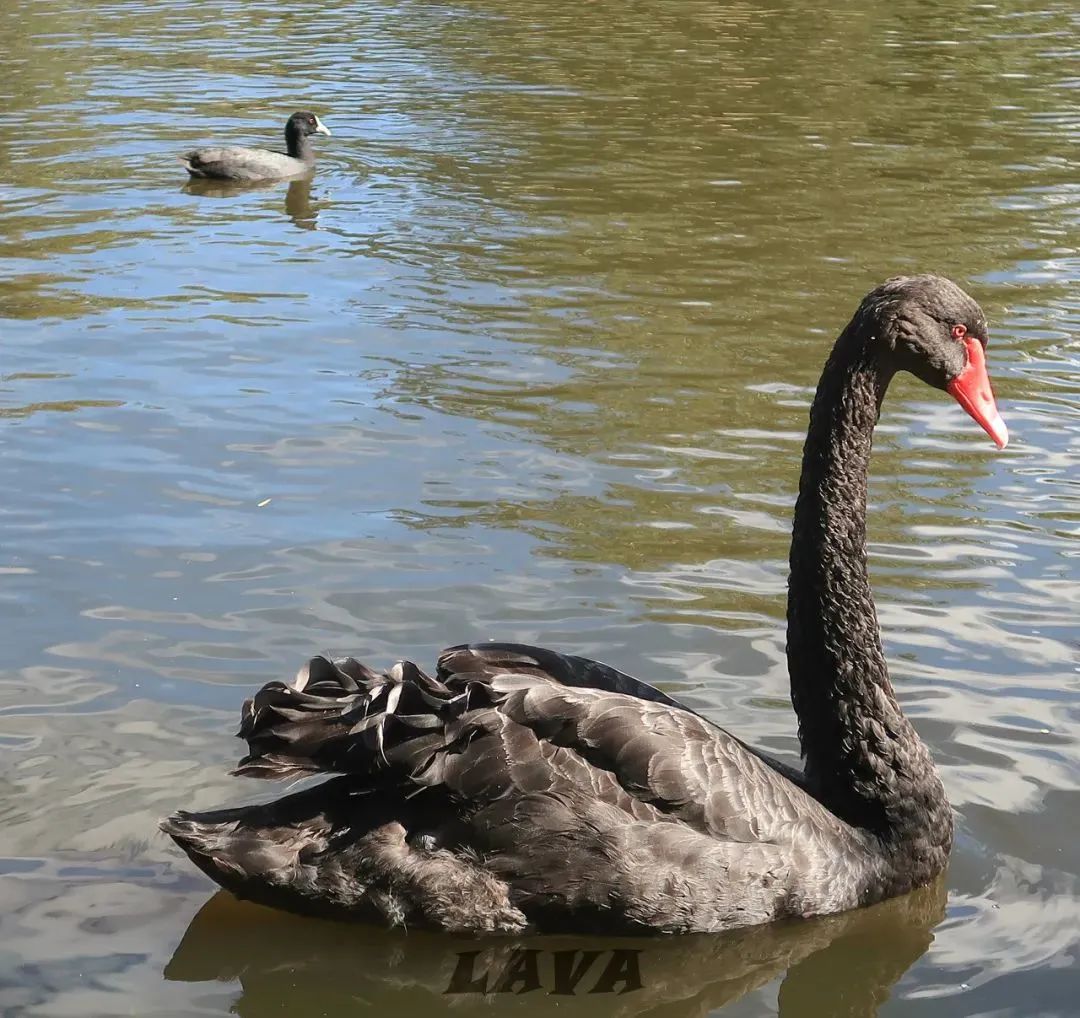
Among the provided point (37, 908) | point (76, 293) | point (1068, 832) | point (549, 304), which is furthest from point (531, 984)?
point (76, 293)

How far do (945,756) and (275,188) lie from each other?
10.9 meters

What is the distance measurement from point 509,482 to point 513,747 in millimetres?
3418

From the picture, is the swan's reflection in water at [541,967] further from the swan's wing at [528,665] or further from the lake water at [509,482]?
the swan's wing at [528,665]

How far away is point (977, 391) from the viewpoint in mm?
5523

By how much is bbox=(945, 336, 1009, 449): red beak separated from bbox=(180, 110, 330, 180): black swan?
10.5 metres

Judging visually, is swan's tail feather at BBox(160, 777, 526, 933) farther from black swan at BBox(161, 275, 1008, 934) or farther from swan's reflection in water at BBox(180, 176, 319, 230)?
swan's reflection in water at BBox(180, 176, 319, 230)

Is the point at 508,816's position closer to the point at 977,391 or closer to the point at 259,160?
the point at 977,391

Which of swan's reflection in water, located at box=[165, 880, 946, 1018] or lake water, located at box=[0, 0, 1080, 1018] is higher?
lake water, located at box=[0, 0, 1080, 1018]

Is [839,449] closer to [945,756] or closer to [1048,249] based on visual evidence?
[945,756]

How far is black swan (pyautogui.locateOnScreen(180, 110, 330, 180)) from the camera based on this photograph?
587 inches

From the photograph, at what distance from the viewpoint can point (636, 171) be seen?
583 inches

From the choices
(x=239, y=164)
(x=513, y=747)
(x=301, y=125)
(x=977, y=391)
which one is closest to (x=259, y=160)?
(x=239, y=164)

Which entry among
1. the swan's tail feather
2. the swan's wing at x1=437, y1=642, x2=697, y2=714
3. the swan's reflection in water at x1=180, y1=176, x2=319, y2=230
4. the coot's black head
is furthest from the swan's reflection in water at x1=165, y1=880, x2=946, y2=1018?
the coot's black head

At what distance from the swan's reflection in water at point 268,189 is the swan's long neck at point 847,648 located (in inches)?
366
